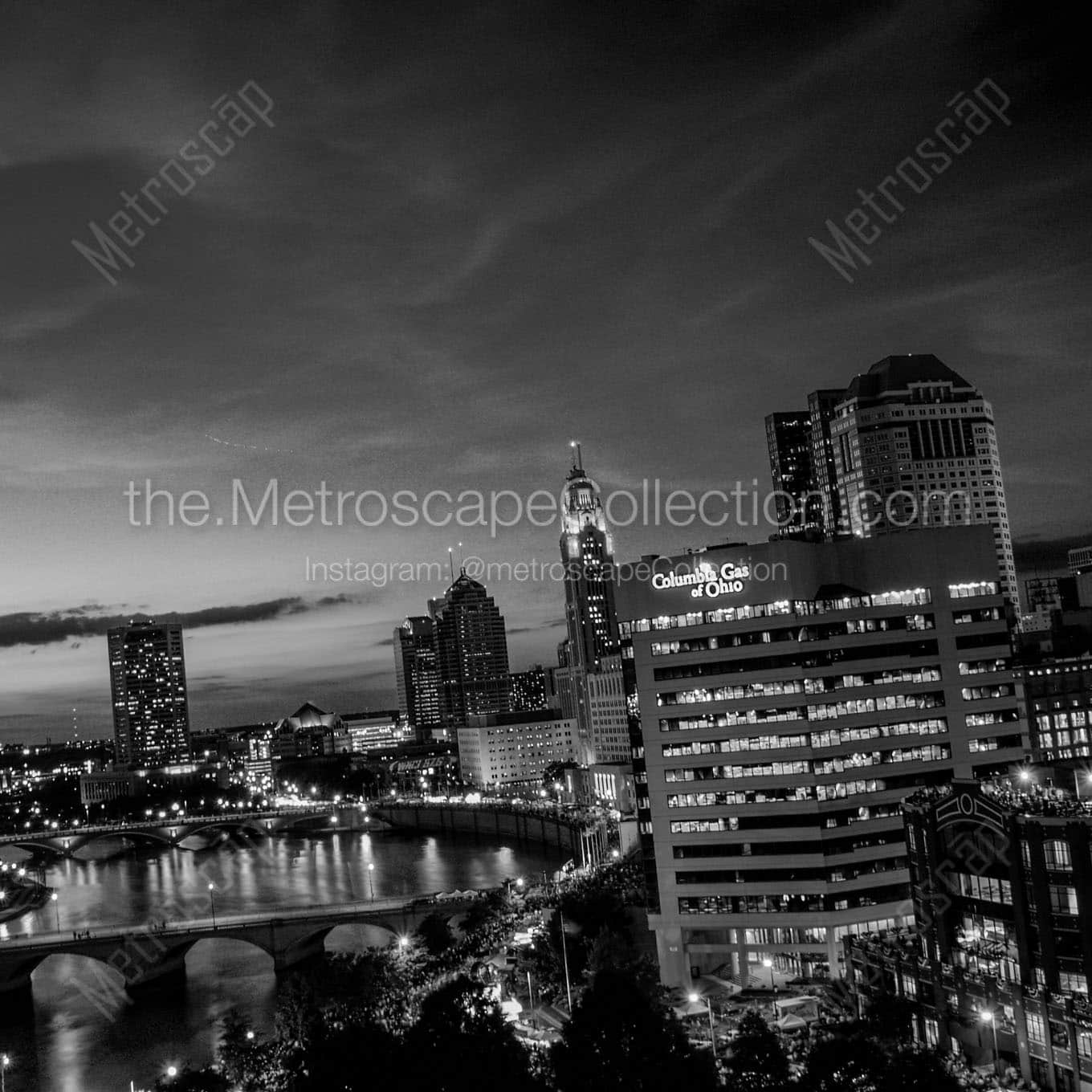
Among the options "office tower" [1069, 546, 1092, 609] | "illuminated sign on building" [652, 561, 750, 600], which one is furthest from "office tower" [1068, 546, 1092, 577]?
"illuminated sign on building" [652, 561, 750, 600]

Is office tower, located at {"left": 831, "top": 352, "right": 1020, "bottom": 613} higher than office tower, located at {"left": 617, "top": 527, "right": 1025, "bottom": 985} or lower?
higher

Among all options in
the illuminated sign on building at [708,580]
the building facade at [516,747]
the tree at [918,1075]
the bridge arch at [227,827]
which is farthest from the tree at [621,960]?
the building facade at [516,747]

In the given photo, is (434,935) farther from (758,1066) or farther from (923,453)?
(923,453)

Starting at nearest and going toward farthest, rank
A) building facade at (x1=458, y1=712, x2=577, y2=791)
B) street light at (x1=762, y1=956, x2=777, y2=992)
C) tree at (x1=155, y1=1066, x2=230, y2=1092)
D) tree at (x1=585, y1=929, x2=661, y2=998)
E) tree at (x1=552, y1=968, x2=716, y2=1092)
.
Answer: tree at (x1=552, y1=968, x2=716, y2=1092), tree at (x1=155, y1=1066, x2=230, y2=1092), tree at (x1=585, y1=929, x2=661, y2=998), street light at (x1=762, y1=956, x2=777, y2=992), building facade at (x1=458, y1=712, x2=577, y2=791)

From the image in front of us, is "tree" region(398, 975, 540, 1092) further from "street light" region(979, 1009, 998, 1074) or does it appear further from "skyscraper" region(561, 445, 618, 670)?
"skyscraper" region(561, 445, 618, 670)

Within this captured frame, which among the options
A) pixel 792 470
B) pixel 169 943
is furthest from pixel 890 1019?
pixel 792 470
